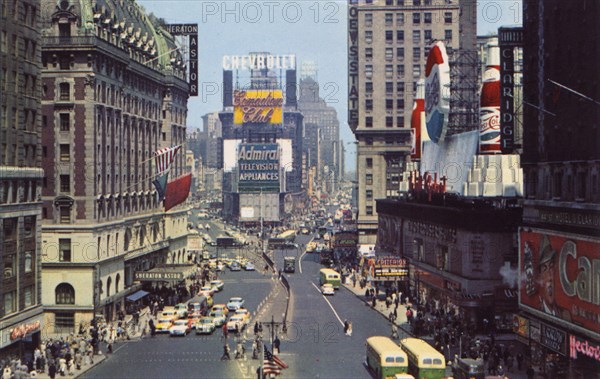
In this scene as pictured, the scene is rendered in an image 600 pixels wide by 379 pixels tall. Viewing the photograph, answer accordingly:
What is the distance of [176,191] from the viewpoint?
107875 mm

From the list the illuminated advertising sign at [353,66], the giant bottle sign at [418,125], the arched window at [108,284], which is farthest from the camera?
the illuminated advertising sign at [353,66]

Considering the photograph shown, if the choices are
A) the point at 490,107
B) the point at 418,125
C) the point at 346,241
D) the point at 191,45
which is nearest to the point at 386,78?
the point at 346,241

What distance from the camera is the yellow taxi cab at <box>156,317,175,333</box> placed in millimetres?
77688

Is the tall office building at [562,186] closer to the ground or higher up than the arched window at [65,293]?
higher up

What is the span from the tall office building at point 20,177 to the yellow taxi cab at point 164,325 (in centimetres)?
1421

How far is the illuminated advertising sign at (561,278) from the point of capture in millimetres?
51781

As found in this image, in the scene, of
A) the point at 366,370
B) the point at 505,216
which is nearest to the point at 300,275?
the point at 505,216

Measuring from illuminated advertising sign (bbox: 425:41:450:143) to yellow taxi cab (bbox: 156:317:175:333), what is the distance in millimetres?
37535

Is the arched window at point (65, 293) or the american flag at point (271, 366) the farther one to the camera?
the arched window at point (65, 293)

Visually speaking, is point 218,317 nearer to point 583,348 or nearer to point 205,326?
point 205,326

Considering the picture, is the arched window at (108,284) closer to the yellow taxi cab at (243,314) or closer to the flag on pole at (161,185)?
the yellow taxi cab at (243,314)

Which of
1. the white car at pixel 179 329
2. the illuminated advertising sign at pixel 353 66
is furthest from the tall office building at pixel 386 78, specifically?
the white car at pixel 179 329

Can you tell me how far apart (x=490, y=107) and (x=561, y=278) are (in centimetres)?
2768

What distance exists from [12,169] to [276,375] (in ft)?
70.5
